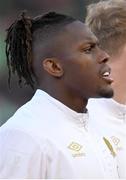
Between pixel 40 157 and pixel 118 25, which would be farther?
pixel 118 25

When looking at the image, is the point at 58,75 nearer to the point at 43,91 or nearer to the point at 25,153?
the point at 43,91

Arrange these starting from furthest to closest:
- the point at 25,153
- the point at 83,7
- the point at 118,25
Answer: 1. the point at 83,7
2. the point at 118,25
3. the point at 25,153

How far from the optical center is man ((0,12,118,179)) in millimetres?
1268

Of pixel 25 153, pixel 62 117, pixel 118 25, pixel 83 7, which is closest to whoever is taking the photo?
pixel 25 153

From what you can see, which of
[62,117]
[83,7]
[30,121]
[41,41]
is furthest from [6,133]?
[83,7]

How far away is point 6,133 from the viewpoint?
50.8 inches

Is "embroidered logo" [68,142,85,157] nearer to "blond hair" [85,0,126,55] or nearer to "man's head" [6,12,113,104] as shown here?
"man's head" [6,12,113,104]

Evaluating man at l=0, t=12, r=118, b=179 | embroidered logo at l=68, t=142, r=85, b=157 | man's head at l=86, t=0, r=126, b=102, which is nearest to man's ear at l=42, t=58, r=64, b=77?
man at l=0, t=12, r=118, b=179

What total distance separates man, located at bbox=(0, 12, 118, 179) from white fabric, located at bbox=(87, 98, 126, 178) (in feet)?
0.32

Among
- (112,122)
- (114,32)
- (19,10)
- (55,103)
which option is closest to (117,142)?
(112,122)

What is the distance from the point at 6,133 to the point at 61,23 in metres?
0.40

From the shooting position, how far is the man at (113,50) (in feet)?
5.85

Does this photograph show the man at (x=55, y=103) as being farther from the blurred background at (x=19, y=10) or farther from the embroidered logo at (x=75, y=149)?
the blurred background at (x=19, y=10)

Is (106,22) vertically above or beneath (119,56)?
above
